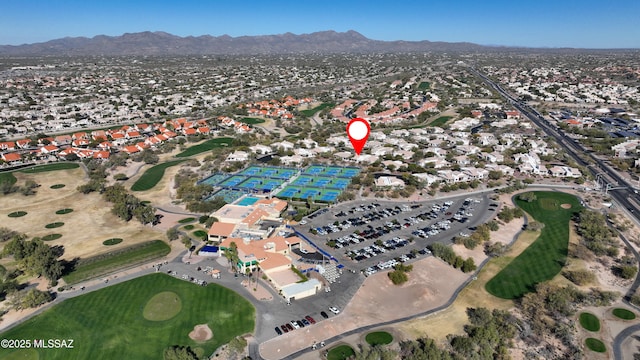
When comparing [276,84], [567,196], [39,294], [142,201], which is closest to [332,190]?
[142,201]

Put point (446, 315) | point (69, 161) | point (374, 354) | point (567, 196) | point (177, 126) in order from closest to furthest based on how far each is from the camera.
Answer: point (374, 354)
point (446, 315)
point (567, 196)
point (69, 161)
point (177, 126)

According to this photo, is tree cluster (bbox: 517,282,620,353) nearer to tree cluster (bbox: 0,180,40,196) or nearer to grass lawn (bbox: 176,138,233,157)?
grass lawn (bbox: 176,138,233,157)

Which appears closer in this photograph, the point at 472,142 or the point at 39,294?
the point at 39,294

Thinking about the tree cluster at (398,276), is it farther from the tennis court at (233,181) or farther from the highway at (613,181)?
the tennis court at (233,181)

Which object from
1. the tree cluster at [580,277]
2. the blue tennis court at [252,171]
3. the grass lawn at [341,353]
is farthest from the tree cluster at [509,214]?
the blue tennis court at [252,171]

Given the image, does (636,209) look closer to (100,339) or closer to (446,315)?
(446,315)

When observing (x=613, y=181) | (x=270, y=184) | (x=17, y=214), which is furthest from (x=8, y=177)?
(x=613, y=181)

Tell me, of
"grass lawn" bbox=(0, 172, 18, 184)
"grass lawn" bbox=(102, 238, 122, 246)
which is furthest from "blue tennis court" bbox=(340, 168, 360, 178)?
"grass lawn" bbox=(0, 172, 18, 184)
